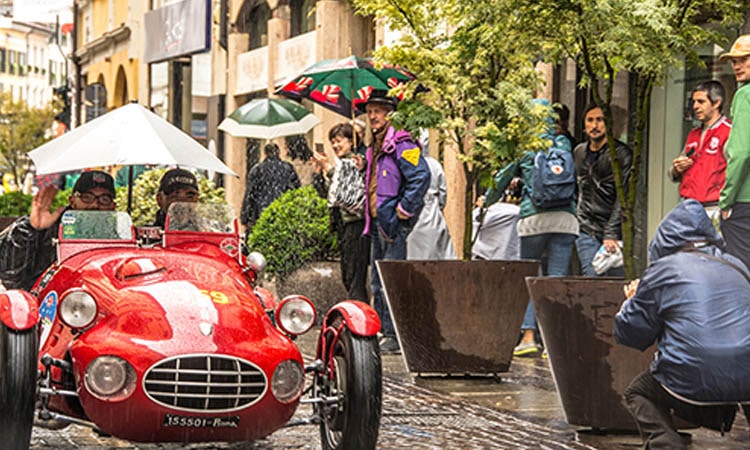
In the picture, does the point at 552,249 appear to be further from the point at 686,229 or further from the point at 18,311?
the point at 18,311

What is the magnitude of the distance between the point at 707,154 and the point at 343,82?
656cm

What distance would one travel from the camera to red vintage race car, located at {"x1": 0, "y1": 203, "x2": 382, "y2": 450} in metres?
6.33

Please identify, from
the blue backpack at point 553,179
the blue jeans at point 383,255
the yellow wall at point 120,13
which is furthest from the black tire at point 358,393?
the yellow wall at point 120,13

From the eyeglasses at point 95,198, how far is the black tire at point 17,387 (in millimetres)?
2220

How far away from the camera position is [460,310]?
409 inches

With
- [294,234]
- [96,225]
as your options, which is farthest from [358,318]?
[294,234]

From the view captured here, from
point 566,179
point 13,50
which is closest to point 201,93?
point 566,179

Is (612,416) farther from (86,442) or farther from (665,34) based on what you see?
(86,442)

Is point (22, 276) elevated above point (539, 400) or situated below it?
above

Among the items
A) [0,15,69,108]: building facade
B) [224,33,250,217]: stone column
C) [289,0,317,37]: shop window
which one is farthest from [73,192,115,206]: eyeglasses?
[0,15,69,108]: building facade

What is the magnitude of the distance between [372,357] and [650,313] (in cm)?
130

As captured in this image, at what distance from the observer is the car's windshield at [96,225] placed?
7902 mm

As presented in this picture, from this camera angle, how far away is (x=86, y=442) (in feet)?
25.3

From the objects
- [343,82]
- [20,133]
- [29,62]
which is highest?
[29,62]
